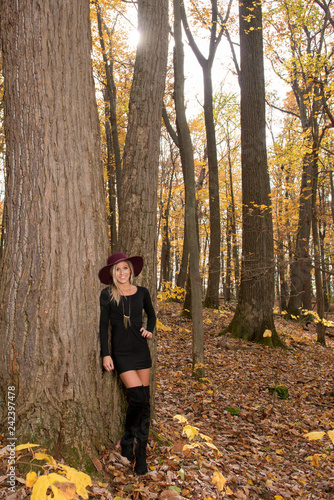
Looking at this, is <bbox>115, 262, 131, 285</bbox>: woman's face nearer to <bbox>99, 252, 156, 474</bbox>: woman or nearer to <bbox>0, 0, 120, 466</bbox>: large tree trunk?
<bbox>99, 252, 156, 474</bbox>: woman

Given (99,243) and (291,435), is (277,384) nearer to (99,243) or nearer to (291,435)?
(291,435)

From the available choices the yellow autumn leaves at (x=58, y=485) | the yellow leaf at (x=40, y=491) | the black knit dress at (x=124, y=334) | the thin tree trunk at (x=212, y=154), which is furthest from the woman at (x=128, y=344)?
the thin tree trunk at (x=212, y=154)

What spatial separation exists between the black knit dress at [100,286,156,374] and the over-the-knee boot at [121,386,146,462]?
0.23 metres

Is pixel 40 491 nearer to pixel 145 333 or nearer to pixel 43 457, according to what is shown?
pixel 43 457

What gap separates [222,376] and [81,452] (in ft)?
14.6

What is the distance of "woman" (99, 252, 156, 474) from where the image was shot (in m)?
3.33

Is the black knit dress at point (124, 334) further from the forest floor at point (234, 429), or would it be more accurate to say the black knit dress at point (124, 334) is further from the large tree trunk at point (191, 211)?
the large tree trunk at point (191, 211)

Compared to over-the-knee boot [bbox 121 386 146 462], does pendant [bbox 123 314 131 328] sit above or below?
above

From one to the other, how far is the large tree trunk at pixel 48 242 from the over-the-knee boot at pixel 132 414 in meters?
0.25

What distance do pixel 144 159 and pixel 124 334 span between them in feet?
6.67

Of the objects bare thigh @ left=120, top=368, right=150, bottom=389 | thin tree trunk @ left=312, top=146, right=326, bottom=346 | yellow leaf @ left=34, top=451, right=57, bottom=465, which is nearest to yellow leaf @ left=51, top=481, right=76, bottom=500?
yellow leaf @ left=34, top=451, right=57, bottom=465

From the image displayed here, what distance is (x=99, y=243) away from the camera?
3.40 metres

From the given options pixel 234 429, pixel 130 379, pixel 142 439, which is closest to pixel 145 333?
pixel 130 379

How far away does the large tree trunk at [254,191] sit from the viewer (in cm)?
912
